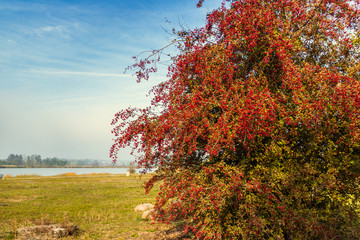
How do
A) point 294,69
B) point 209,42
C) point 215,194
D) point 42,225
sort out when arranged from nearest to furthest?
point 215,194 < point 294,69 < point 209,42 < point 42,225

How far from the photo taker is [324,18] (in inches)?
336

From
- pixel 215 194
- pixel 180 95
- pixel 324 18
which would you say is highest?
pixel 324 18

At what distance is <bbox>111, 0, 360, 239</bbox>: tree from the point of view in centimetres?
667

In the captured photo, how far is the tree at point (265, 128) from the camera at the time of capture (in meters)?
6.67

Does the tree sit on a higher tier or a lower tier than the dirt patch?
higher

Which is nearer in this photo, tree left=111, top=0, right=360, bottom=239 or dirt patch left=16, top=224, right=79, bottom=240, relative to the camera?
tree left=111, top=0, right=360, bottom=239

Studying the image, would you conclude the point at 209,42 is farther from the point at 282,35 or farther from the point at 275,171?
the point at 275,171

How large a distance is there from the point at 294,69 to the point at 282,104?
955 mm

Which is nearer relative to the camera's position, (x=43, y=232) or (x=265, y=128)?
(x=265, y=128)

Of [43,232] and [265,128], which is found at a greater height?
[265,128]

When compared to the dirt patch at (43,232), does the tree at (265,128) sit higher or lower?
higher

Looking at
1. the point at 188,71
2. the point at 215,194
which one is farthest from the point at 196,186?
the point at 188,71

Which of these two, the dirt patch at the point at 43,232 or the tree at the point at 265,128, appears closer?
the tree at the point at 265,128

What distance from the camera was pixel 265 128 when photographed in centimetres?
640
